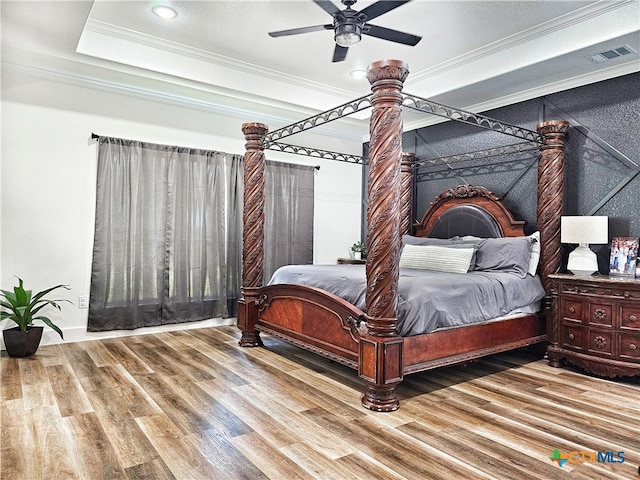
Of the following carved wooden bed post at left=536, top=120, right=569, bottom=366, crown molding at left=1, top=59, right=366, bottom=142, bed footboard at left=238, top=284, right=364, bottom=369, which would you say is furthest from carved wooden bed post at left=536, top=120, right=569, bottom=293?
crown molding at left=1, top=59, right=366, bottom=142

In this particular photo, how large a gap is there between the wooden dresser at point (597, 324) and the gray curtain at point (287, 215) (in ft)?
10.4

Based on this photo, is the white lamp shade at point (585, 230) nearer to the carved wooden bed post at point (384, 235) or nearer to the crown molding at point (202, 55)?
the carved wooden bed post at point (384, 235)

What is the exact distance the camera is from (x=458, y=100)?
16.3ft

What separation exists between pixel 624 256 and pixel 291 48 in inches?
138

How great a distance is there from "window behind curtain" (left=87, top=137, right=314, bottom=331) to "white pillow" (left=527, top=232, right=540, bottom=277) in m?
3.01

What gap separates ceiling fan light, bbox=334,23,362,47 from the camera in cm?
303

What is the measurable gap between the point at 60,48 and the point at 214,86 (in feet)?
4.61

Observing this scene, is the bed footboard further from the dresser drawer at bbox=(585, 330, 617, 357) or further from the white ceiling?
the white ceiling

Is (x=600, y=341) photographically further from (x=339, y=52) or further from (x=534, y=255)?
(x=339, y=52)

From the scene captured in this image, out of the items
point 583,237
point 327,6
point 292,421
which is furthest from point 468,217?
point 292,421

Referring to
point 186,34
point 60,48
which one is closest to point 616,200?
point 186,34

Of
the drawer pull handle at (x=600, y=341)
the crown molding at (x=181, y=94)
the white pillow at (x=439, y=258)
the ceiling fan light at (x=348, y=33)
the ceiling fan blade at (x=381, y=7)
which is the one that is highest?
the crown molding at (x=181, y=94)

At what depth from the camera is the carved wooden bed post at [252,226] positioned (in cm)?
431

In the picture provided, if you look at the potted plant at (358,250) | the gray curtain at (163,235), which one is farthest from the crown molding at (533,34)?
the gray curtain at (163,235)
